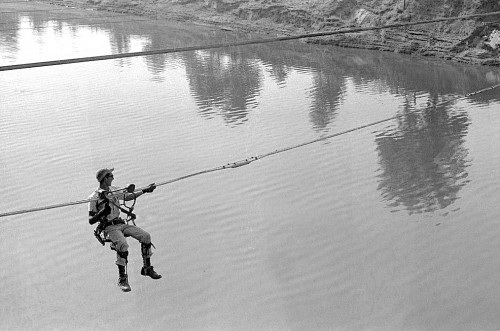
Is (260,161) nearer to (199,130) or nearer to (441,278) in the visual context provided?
(199,130)

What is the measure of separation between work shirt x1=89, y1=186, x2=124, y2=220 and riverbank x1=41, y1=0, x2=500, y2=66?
1769 cm

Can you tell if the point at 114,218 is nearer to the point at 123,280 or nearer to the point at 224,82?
the point at 123,280

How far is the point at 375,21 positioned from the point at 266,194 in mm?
15915

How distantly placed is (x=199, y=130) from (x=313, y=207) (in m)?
5.07

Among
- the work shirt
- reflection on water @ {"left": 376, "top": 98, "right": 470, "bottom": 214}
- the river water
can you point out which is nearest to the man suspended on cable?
the work shirt

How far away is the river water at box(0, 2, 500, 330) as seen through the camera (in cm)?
904

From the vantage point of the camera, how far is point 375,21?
2689 centimetres

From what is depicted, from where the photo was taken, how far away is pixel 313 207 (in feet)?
39.2

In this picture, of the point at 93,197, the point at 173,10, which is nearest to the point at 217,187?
the point at 93,197

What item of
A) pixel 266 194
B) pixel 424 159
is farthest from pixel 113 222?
pixel 424 159

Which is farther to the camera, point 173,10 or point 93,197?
point 173,10

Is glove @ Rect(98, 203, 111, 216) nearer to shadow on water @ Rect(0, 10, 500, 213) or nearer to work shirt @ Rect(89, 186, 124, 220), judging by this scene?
work shirt @ Rect(89, 186, 124, 220)

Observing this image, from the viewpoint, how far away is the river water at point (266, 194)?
904 centimetres

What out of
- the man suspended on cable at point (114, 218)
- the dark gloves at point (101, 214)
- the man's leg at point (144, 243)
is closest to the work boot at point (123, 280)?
the man suspended on cable at point (114, 218)
